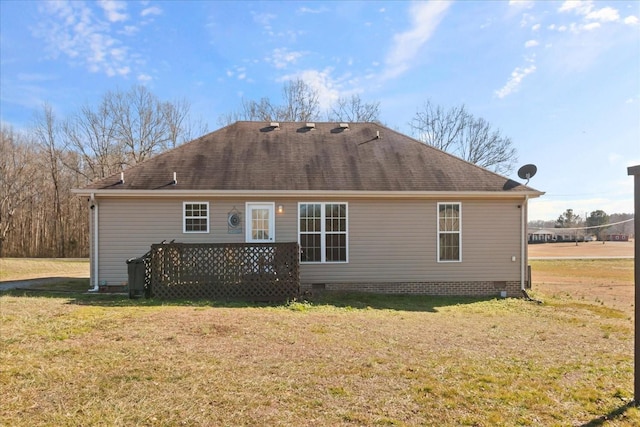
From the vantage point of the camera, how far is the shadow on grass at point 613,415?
11.2 feet

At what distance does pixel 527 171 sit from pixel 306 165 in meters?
7.03

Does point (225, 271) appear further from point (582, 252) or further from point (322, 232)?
point (582, 252)

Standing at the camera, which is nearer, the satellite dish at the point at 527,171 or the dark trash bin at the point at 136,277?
the dark trash bin at the point at 136,277

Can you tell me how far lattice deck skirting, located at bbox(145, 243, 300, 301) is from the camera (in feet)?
31.4

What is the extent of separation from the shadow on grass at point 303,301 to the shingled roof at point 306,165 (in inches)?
119

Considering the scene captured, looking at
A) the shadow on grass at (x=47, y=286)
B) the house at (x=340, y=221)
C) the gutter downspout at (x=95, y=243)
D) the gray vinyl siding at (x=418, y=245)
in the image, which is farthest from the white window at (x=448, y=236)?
the shadow on grass at (x=47, y=286)

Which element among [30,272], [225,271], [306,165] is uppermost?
[306,165]

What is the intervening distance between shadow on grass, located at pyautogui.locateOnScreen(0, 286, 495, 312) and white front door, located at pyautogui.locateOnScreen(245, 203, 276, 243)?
2.25m

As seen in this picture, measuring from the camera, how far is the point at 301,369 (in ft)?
15.0

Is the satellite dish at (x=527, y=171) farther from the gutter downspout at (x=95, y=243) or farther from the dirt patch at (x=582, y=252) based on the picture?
the dirt patch at (x=582, y=252)

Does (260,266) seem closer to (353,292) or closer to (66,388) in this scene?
(353,292)

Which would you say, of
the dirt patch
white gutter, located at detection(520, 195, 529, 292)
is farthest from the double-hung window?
the dirt patch

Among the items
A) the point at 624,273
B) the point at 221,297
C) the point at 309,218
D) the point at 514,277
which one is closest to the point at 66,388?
the point at 221,297

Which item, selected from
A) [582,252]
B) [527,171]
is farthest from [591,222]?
[527,171]
